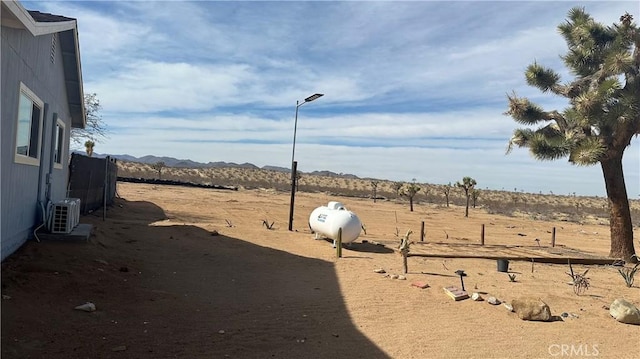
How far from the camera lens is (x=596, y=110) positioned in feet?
46.5

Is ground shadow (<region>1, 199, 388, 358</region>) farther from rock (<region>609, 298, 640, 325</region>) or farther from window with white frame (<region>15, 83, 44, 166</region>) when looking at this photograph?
rock (<region>609, 298, 640, 325</region>)

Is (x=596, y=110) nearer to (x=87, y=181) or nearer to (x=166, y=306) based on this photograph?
(x=166, y=306)

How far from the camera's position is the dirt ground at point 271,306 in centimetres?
557

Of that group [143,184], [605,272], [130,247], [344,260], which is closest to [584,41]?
[605,272]

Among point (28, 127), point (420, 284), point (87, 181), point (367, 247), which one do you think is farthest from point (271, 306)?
point (87, 181)

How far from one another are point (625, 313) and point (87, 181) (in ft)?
49.6

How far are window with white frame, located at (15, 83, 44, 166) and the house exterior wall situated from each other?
0.14 metres

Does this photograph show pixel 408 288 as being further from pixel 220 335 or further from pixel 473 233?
pixel 473 233

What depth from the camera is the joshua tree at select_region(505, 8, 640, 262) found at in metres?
14.1

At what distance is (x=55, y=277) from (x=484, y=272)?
9.01 meters

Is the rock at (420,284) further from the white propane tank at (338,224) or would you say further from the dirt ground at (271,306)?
the white propane tank at (338,224)

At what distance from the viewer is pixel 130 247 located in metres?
11.4

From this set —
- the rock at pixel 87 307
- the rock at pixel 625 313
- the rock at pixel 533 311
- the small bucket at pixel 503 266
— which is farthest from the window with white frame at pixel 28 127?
the small bucket at pixel 503 266

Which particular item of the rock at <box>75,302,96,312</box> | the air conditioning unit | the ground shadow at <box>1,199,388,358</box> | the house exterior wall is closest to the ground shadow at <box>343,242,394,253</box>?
the ground shadow at <box>1,199,388,358</box>
